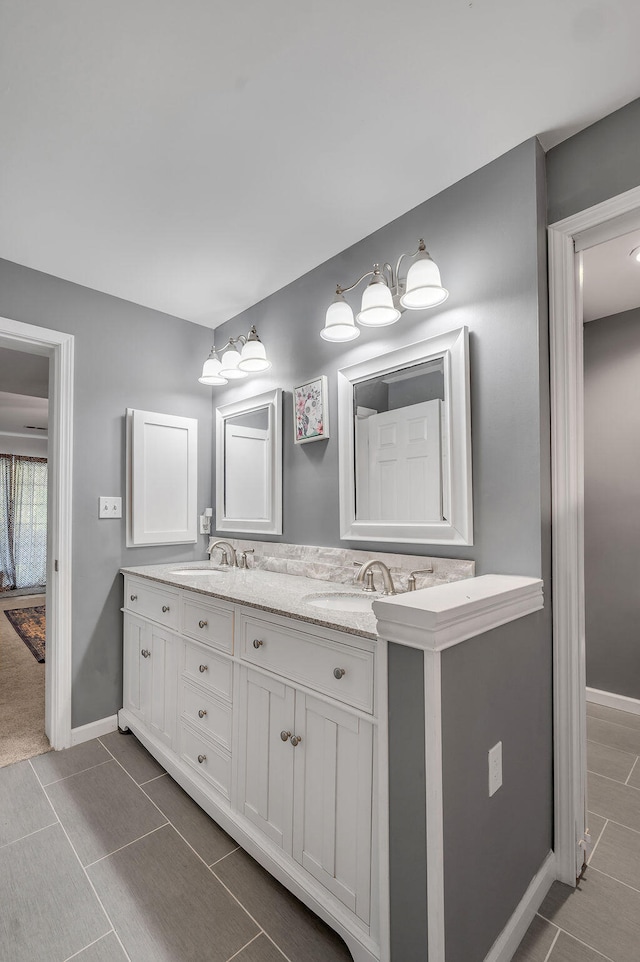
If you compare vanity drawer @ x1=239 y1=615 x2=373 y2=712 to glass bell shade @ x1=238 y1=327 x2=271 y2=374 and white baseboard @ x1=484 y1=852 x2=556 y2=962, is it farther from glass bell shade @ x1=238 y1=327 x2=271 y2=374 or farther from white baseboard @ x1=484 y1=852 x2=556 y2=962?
glass bell shade @ x1=238 y1=327 x2=271 y2=374

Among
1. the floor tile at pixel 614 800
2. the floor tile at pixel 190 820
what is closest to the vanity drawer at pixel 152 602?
the floor tile at pixel 190 820

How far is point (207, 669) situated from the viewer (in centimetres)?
182

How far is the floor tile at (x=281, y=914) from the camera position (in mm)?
1230

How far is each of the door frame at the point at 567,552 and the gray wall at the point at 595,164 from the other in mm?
71

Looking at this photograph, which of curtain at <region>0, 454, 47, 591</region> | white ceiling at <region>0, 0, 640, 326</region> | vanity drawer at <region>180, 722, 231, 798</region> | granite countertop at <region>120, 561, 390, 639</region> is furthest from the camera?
curtain at <region>0, 454, 47, 591</region>

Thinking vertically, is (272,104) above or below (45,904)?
above

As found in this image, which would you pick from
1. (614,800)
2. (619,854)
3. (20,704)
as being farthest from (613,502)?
(20,704)

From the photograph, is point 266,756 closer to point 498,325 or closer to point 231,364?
point 498,325

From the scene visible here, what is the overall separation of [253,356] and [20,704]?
2.55m

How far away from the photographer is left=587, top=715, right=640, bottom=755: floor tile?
2266mm

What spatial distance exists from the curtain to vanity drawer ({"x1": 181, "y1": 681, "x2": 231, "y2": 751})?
21.0ft

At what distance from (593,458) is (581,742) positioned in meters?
1.92

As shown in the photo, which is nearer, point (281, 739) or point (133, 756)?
point (281, 739)

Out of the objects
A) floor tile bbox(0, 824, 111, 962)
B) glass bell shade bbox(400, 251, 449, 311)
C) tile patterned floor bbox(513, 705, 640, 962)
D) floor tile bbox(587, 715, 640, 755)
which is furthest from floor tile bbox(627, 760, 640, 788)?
glass bell shade bbox(400, 251, 449, 311)
